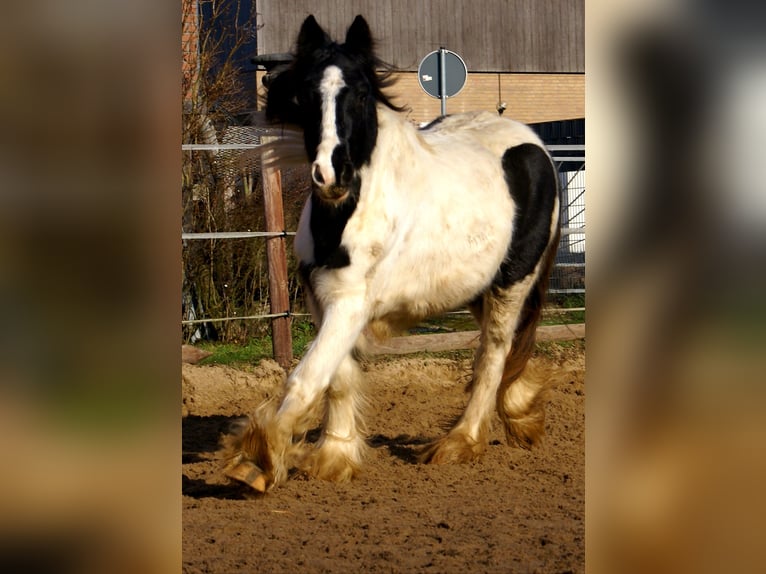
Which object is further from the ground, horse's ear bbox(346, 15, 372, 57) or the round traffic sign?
the round traffic sign

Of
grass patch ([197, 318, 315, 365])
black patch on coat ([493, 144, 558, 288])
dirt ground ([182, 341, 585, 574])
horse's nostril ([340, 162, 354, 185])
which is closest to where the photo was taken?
dirt ground ([182, 341, 585, 574])

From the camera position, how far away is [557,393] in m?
7.17

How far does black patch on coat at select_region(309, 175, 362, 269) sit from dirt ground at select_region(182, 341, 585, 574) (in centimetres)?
115

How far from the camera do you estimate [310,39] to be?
4.67m

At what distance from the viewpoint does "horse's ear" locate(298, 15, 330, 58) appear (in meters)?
4.65

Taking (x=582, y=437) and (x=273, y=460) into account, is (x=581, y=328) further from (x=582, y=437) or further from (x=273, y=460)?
(x=273, y=460)

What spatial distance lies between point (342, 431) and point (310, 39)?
2.04 metres

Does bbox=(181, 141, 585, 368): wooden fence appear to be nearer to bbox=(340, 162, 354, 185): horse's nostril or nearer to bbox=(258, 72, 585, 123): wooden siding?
bbox=(340, 162, 354, 185): horse's nostril

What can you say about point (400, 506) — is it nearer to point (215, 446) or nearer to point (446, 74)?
point (215, 446)

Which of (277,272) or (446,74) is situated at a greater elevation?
(446,74)

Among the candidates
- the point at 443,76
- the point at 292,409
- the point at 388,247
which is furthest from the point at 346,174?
the point at 443,76

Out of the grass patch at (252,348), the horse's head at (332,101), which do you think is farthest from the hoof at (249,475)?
the grass patch at (252,348)

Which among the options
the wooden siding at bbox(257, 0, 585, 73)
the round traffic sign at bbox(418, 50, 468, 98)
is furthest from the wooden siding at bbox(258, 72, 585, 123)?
the round traffic sign at bbox(418, 50, 468, 98)

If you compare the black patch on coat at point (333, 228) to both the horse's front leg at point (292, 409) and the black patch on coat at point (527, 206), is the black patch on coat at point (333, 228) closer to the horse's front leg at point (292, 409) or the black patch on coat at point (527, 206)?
the horse's front leg at point (292, 409)
